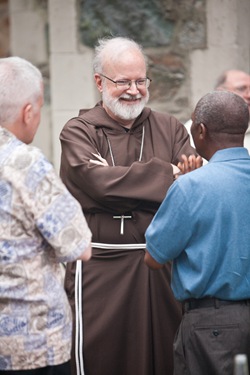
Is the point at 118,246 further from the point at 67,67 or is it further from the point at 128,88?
the point at 67,67

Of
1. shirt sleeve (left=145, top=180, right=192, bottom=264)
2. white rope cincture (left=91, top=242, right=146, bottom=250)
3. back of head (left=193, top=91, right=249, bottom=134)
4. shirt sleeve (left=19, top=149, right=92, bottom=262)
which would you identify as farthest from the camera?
white rope cincture (left=91, top=242, right=146, bottom=250)

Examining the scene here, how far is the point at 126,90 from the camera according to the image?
5.29 metres

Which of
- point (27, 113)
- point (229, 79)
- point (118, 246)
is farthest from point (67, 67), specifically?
point (27, 113)

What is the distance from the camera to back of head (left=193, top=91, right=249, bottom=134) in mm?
4262

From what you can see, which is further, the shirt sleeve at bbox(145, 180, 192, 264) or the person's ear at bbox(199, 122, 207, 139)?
the person's ear at bbox(199, 122, 207, 139)

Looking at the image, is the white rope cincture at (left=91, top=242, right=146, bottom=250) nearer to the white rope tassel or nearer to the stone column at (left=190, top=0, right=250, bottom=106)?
the white rope tassel

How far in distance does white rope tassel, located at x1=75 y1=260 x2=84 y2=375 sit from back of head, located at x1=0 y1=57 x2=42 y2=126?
4.80ft

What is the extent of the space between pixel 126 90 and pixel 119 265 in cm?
92

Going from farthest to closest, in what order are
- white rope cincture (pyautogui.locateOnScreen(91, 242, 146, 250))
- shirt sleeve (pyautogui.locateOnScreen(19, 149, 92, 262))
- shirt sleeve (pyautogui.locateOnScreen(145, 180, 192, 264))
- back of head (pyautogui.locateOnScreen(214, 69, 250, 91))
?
1. back of head (pyautogui.locateOnScreen(214, 69, 250, 91))
2. white rope cincture (pyautogui.locateOnScreen(91, 242, 146, 250))
3. shirt sleeve (pyautogui.locateOnScreen(145, 180, 192, 264))
4. shirt sleeve (pyautogui.locateOnScreen(19, 149, 92, 262))

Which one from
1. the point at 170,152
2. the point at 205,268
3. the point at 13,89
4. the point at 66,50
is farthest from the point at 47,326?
the point at 66,50

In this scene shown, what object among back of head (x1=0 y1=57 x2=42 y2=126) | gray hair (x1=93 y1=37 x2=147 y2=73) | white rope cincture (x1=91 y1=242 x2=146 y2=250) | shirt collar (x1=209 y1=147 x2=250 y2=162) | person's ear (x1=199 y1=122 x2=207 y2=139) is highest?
gray hair (x1=93 y1=37 x2=147 y2=73)

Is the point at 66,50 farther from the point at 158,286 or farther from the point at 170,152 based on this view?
the point at 158,286

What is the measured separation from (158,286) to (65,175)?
0.77 m

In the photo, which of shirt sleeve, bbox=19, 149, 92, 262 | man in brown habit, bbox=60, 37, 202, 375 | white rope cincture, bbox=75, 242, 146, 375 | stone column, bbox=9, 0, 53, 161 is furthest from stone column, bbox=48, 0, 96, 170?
shirt sleeve, bbox=19, 149, 92, 262
